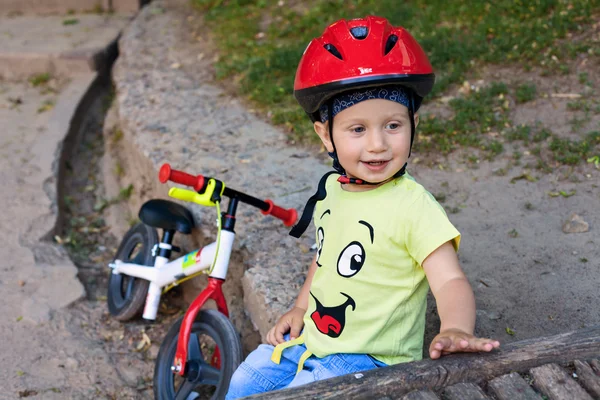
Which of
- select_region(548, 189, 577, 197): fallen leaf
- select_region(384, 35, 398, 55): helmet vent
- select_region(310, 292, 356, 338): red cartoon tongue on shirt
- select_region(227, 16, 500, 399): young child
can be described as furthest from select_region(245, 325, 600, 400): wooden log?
select_region(548, 189, 577, 197): fallen leaf

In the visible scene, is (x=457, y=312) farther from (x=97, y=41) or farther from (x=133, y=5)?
(x=133, y=5)

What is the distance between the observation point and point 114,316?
406 centimetres

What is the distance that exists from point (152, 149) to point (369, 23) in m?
2.95

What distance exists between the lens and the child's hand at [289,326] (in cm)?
263

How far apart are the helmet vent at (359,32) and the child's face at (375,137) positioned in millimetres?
231

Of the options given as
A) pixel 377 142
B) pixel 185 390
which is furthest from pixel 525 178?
pixel 185 390

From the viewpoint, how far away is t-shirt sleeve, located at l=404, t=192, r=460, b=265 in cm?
209

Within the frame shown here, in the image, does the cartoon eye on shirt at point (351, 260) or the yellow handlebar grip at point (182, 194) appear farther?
the yellow handlebar grip at point (182, 194)

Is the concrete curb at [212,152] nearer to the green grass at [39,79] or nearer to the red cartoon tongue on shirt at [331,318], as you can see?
the red cartoon tongue on shirt at [331,318]

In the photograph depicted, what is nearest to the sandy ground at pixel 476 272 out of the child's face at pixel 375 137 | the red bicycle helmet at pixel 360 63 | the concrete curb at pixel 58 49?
the child's face at pixel 375 137

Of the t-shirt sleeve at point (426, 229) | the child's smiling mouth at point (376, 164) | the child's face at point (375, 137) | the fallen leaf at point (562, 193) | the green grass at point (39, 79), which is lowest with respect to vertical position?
the green grass at point (39, 79)

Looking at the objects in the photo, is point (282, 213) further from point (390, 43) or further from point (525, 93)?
point (525, 93)

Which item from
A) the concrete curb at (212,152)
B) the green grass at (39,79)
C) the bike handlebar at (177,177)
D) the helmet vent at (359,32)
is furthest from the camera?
the green grass at (39,79)

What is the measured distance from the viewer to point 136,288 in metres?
4.00
